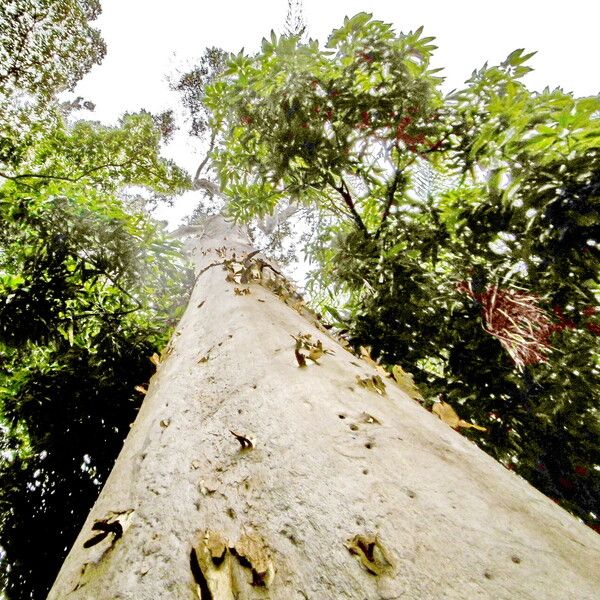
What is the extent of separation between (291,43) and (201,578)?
3042 mm

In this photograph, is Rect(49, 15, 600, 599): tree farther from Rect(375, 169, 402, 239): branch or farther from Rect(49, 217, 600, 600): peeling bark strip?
Rect(375, 169, 402, 239): branch

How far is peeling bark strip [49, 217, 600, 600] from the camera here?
554 millimetres

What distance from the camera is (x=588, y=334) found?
2.74m

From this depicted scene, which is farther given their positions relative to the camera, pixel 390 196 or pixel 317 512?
pixel 390 196

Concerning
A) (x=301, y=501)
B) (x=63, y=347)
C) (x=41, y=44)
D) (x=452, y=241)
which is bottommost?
(x=63, y=347)

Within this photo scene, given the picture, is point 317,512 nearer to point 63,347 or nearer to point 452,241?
point 452,241

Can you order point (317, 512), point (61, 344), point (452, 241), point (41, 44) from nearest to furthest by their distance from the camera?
point (317, 512) < point (452, 241) < point (61, 344) < point (41, 44)

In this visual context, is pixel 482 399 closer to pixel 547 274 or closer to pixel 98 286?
pixel 547 274

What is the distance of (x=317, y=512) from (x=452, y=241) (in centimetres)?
261

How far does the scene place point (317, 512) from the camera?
0.69 meters

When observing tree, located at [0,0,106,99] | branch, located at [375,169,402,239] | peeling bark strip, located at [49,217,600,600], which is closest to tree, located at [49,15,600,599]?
peeling bark strip, located at [49,217,600,600]

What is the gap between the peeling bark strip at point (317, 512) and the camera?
→ 0.55 meters

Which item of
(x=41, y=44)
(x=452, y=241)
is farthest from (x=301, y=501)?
(x=41, y=44)

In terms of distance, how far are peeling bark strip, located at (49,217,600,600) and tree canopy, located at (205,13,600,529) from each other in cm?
171
